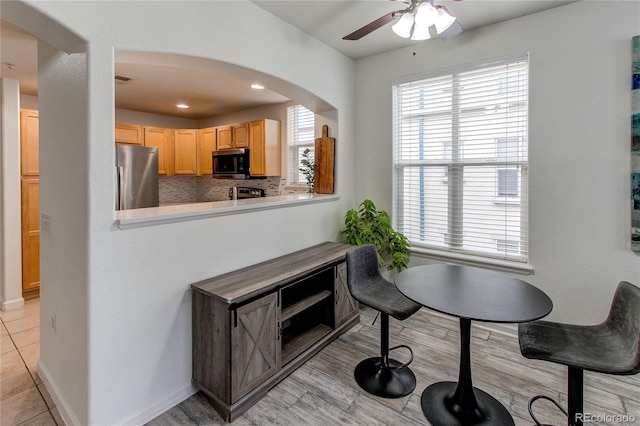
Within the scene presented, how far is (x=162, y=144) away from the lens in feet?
18.0

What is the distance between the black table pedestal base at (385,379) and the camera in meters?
2.16

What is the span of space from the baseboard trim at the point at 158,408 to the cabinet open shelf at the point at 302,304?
77 cm

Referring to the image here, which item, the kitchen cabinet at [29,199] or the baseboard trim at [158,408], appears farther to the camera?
the kitchen cabinet at [29,199]

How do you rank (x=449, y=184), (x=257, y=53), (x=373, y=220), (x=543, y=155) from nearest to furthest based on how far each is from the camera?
1. (x=257, y=53)
2. (x=543, y=155)
3. (x=449, y=184)
4. (x=373, y=220)

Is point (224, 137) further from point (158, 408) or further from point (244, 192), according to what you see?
point (158, 408)

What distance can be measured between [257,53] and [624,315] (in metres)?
2.93

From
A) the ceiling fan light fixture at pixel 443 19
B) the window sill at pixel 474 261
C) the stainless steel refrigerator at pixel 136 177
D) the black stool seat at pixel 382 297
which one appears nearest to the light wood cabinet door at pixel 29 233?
the stainless steel refrigerator at pixel 136 177

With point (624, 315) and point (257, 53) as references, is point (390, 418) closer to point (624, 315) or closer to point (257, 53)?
point (624, 315)

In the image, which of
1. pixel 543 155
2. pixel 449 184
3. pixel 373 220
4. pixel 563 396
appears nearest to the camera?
pixel 563 396

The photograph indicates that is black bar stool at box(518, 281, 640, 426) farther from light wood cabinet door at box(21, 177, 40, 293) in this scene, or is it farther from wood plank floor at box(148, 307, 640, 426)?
light wood cabinet door at box(21, 177, 40, 293)

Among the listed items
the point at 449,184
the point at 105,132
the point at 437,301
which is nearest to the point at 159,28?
the point at 105,132

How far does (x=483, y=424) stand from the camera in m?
1.86
